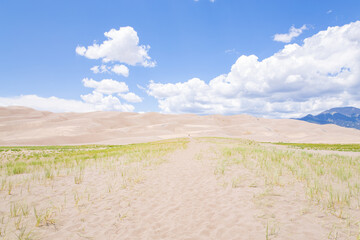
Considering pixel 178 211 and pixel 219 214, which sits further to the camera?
pixel 178 211

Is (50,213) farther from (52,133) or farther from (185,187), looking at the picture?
(52,133)

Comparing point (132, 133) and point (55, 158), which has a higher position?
point (132, 133)

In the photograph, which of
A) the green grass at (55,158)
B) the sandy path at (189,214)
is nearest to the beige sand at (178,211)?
the sandy path at (189,214)

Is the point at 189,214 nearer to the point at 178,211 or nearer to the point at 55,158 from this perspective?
the point at 178,211

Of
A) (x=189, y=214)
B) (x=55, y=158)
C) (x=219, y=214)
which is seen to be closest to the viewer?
(x=219, y=214)

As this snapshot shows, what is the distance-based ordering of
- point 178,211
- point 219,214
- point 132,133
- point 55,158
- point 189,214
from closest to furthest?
point 219,214 < point 189,214 < point 178,211 < point 55,158 < point 132,133

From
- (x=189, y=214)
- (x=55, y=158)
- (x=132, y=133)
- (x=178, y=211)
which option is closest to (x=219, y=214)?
(x=189, y=214)

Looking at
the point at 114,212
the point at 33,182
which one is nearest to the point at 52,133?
the point at 33,182

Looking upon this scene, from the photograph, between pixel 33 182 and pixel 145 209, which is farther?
pixel 33 182

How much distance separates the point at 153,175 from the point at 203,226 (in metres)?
7.34

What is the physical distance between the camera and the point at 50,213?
6.71 meters

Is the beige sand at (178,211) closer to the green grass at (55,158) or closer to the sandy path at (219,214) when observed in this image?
the sandy path at (219,214)

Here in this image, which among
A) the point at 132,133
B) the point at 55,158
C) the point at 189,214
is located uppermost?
the point at 132,133

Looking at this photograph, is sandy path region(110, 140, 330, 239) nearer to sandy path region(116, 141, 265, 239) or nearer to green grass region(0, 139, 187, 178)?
sandy path region(116, 141, 265, 239)
